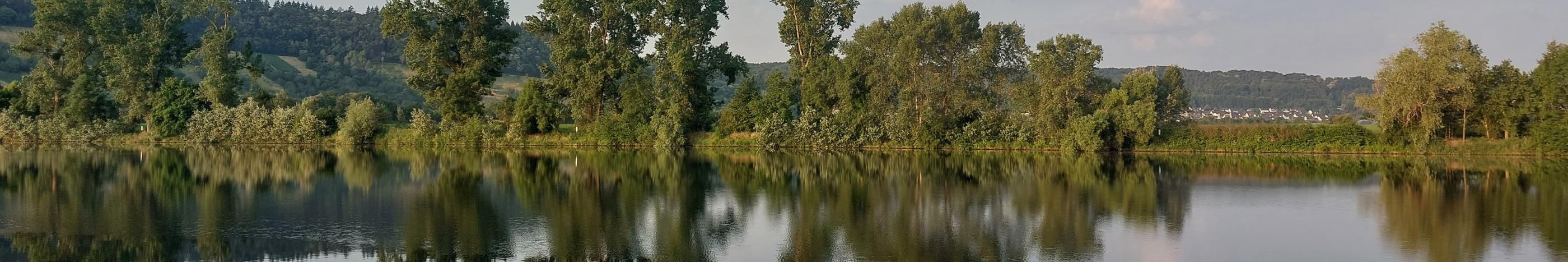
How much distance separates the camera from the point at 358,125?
60625 millimetres

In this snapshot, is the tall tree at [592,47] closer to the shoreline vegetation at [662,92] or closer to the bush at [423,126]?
the shoreline vegetation at [662,92]

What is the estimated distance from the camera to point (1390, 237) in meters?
17.4

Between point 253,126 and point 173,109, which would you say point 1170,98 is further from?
point 173,109

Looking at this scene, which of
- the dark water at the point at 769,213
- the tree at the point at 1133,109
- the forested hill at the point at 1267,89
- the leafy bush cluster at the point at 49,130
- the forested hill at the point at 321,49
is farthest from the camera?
the forested hill at the point at 1267,89

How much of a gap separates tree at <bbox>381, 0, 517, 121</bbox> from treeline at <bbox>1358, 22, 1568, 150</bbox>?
4339cm

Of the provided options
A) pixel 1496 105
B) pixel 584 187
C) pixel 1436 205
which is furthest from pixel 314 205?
pixel 1496 105

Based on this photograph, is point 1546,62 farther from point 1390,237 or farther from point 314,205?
point 314,205

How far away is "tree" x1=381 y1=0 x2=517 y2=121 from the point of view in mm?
59469

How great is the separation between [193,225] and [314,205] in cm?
357

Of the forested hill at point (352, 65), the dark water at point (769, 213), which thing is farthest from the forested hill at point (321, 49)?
the dark water at point (769, 213)

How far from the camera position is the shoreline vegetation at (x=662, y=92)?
5528cm

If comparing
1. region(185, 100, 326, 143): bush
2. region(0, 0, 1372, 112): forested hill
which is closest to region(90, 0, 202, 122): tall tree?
region(185, 100, 326, 143): bush

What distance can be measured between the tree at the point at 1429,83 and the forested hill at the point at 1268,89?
339ft

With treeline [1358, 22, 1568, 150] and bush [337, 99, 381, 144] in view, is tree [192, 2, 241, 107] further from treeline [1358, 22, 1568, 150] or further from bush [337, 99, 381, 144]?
treeline [1358, 22, 1568, 150]
